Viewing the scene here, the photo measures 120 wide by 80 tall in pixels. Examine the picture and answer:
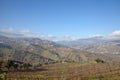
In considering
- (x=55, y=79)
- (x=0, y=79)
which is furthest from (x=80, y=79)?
(x=0, y=79)

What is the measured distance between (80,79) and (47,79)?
25.8 m

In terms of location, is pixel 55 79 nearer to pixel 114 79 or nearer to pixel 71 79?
pixel 71 79

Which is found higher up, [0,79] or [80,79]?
[0,79]

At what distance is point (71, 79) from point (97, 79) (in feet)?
64.2

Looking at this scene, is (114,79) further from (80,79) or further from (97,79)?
(80,79)

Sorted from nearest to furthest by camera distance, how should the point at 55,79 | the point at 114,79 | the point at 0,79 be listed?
the point at 0,79, the point at 114,79, the point at 55,79

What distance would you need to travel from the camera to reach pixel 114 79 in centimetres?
13825

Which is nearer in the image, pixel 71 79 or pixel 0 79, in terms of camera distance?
pixel 0 79

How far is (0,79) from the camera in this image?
5034 centimetres

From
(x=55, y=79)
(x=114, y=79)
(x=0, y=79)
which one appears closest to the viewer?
(x=0, y=79)

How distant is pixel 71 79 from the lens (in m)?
145

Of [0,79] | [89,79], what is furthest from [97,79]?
[0,79]

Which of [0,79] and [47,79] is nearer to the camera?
[0,79]

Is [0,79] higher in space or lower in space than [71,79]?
higher
